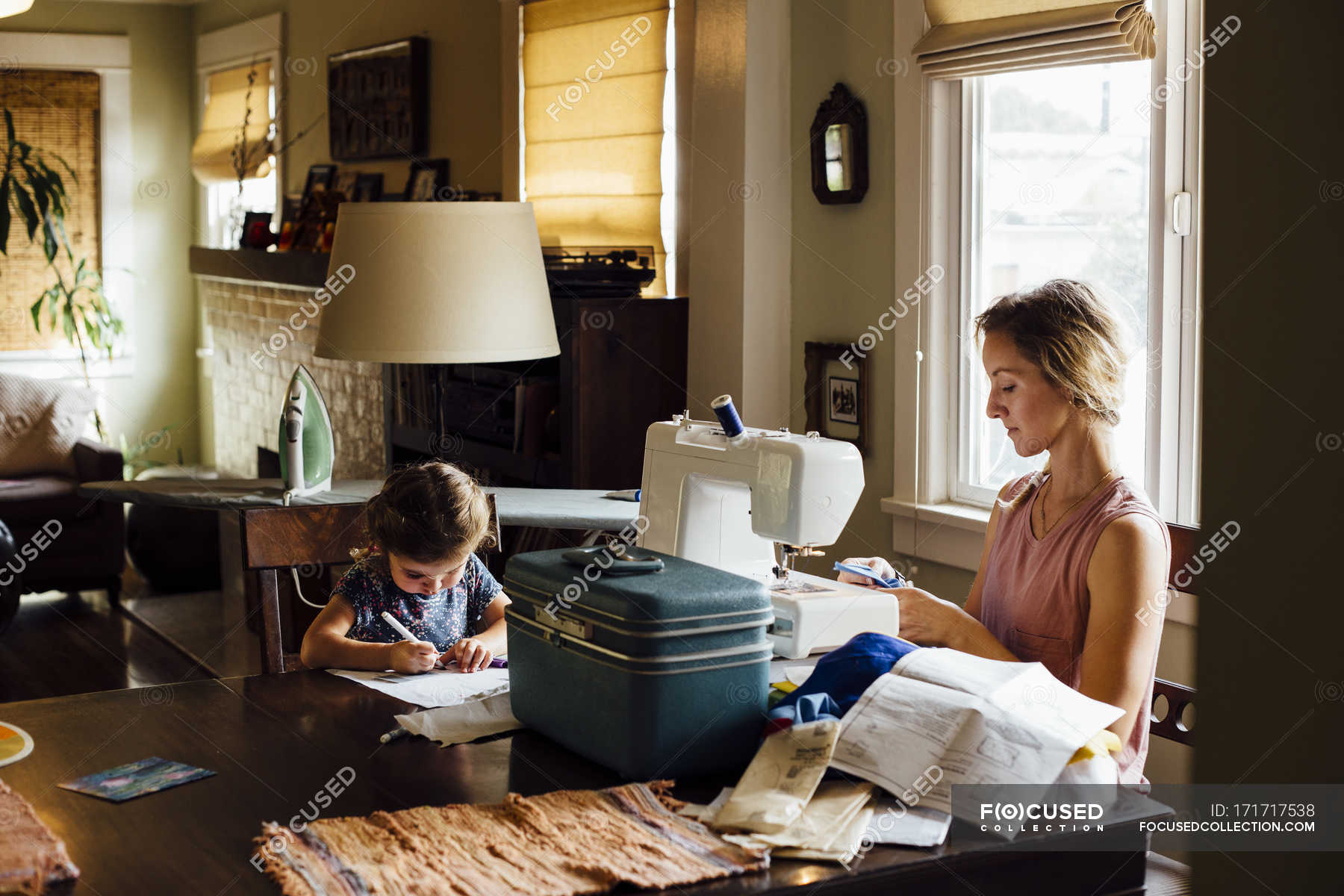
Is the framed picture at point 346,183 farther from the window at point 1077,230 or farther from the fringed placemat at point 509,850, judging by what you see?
the fringed placemat at point 509,850

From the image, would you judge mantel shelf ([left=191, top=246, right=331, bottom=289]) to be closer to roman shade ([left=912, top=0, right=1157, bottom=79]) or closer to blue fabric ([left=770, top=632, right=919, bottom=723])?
roman shade ([left=912, top=0, right=1157, bottom=79])

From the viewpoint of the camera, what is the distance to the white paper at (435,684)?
5.34 ft

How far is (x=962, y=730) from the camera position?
1.19 m

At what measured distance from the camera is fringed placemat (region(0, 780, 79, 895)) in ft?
3.45

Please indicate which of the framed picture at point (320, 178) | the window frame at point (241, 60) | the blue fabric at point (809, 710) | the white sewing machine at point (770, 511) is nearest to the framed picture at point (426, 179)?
the framed picture at point (320, 178)

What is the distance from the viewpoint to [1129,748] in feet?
5.72

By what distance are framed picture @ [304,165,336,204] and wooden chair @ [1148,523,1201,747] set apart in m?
4.74

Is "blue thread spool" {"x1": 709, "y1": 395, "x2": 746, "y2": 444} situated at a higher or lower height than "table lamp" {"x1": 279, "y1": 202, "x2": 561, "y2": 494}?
A: lower

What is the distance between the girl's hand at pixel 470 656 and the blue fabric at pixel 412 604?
26 cm

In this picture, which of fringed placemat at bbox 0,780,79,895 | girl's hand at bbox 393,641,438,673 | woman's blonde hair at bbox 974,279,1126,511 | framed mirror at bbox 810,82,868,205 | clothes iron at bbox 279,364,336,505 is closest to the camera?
fringed placemat at bbox 0,780,79,895

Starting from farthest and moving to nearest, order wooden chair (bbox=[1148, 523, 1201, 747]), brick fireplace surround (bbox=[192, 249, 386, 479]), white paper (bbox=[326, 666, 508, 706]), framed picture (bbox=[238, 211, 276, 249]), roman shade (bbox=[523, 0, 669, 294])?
framed picture (bbox=[238, 211, 276, 249]) → brick fireplace surround (bbox=[192, 249, 386, 479]) → roman shade (bbox=[523, 0, 669, 294]) → wooden chair (bbox=[1148, 523, 1201, 747]) → white paper (bbox=[326, 666, 508, 706])

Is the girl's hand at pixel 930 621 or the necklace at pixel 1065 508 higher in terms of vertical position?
the necklace at pixel 1065 508

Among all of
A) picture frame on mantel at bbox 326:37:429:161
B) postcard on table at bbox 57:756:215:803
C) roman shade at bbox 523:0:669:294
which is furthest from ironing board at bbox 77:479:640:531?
picture frame on mantel at bbox 326:37:429:161

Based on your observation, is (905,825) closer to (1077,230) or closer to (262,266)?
(1077,230)
